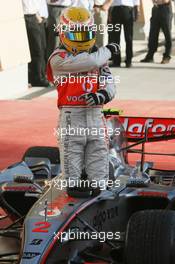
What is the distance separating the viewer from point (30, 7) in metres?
14.4

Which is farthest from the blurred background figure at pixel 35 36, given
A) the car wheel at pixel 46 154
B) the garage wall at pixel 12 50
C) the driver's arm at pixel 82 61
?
the driver's arm at pixel 82 61

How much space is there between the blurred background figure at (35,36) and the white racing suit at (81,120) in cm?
870

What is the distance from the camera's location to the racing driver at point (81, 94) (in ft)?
19.0

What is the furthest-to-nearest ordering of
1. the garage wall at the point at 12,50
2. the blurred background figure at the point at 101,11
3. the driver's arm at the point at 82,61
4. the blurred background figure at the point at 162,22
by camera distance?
the blurred background figure at the point at 162,22
the blurred background figure at the point at 101,11
the garage wall at the point at 12,50
the driver's arm at the point at 82,61

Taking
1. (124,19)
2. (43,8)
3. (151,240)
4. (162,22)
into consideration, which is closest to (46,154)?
(151,240)

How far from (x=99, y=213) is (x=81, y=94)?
0.86 meters

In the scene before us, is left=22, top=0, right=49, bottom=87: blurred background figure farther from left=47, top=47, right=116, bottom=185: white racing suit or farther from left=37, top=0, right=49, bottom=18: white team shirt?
left=47, top=47, right=116, bottom=185: white racing suit

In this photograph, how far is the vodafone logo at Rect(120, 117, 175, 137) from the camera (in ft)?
22.3

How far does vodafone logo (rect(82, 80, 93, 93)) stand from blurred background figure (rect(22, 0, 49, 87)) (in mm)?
8763

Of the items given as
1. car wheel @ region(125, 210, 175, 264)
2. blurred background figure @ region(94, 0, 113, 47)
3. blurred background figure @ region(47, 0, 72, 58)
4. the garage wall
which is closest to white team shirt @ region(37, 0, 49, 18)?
blurred background figure @ region(47, 0, 72, 58)

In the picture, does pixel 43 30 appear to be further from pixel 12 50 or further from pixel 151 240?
pixel 151 240

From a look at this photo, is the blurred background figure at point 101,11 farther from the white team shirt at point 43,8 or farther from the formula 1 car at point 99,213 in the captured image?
the formula 1 car at point 99,213

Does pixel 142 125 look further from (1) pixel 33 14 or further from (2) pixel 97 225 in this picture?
(1) pixel 33 14

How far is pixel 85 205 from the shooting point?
218 inches
